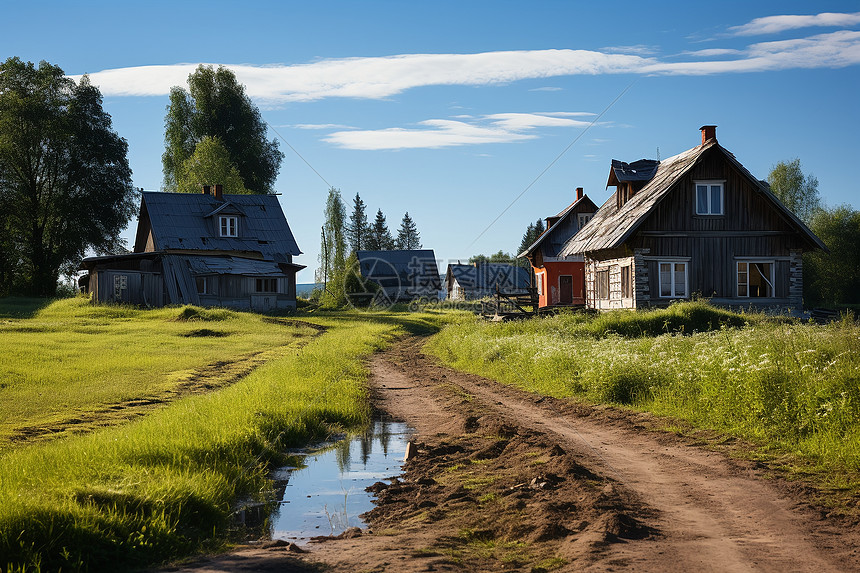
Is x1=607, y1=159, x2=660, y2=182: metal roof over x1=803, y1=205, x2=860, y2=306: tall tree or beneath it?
over

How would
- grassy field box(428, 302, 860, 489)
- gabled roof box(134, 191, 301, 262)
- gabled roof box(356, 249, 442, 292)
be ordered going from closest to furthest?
grassy field box(428, 302, 860, 489) < gabled roof box(134, 191, 301, 262) < gabled roof box(356, 249, 442, 292)

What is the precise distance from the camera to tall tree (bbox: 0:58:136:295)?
53.5 meters

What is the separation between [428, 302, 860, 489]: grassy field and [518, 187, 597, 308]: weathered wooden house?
22.8 meters

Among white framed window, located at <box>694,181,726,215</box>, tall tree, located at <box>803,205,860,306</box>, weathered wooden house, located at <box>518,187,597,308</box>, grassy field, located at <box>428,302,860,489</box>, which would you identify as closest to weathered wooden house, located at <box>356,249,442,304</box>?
weathered wooden house, located at <box>518,187,597,308</box>

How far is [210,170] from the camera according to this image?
61.0m

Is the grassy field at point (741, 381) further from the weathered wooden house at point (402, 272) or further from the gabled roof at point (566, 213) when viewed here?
the weathered wooden house at point (402, 272)

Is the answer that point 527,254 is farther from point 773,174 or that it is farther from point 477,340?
point 773,174

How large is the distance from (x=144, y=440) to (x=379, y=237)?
10573 cm

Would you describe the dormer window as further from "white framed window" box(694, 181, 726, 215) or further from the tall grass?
"white framed window" box(694, 181, 726, 215)

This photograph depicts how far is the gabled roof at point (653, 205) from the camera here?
28.6 meters

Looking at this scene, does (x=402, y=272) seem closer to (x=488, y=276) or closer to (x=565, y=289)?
(x=488, y=276)

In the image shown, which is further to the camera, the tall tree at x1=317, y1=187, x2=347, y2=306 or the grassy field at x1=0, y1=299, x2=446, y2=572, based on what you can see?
the tall tree at x1=317, y1=187, x2=347, y2=306

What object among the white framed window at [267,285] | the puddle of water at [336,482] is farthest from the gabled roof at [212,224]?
the puddle of water at [336,482]

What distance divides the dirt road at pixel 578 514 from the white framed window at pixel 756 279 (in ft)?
66.5
